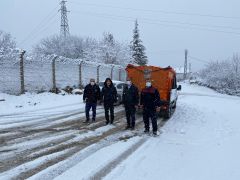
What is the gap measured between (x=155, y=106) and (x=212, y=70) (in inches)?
2508

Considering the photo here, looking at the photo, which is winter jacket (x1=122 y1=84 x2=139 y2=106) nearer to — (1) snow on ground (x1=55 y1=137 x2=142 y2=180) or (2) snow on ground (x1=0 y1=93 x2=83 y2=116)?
(1) snow on ground (x1=55 y1=137 x2=142 y2=180)

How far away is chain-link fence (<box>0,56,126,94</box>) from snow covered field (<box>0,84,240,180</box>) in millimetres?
7303

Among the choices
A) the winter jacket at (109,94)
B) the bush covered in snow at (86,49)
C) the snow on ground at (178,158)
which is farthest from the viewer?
the bush covered in snow at (86,49)

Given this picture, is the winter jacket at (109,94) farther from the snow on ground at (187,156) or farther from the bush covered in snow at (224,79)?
the bush covered in snow at (224,79)

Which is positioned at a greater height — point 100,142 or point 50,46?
point 50,46

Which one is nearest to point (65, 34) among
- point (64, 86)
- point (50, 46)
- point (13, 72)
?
point (50, 46)

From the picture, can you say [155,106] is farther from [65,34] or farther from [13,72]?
[65,34]

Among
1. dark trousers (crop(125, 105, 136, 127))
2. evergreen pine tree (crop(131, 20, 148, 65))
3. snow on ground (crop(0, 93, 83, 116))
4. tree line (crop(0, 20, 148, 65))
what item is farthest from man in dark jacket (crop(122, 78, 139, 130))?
evergreen pine tree (crop(131, 20, 148, 65))

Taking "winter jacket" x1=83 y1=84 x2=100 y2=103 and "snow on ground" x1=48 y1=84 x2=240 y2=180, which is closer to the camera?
"snow on ground" x1=48 y1=84 x2=240 y2=180

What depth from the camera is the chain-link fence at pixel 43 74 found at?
23.3 meters

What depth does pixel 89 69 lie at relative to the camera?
1335 inches

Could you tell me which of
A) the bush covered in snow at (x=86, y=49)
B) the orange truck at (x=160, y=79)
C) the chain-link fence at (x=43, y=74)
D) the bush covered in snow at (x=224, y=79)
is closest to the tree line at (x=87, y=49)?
the bush covered in snow at (x=86, y=49)

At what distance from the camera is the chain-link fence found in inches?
916

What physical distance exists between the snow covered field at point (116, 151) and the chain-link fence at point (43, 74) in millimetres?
7303
